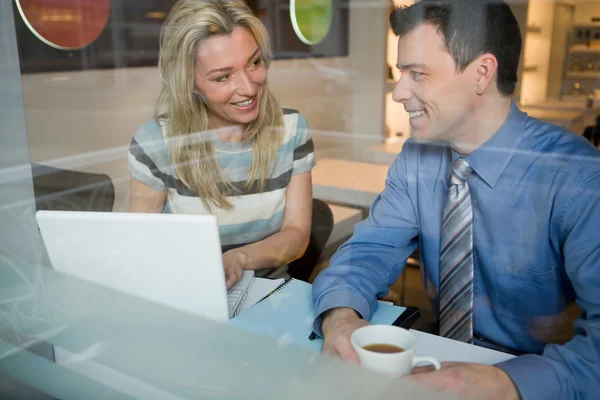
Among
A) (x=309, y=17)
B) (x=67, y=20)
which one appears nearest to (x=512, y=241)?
(x=309, y=17)

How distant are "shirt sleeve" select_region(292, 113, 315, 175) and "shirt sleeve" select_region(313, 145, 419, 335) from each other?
16.8 inches

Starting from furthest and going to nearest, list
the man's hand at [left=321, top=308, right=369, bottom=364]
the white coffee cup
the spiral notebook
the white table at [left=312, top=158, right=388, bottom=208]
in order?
the white table at [left=312, top=158, right=388, bottom=208], the spiral notebook, the man's hand at [left=321, top=308, right=369, bottom=364], the white coffee cup

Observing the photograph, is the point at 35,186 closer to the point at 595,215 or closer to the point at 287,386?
the point at 287,386

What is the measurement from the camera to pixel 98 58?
1977 mm

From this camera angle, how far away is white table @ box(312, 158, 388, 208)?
212 centimetres

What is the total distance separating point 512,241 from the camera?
38.7 inches

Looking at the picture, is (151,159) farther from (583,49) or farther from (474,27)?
(583,49)

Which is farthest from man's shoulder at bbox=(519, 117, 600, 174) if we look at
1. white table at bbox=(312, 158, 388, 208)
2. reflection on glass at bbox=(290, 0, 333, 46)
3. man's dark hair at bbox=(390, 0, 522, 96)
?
white table at bbox=(312, 158, 388, 208)

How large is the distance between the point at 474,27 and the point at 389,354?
615 mm

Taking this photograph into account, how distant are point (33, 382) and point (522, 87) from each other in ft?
3.17

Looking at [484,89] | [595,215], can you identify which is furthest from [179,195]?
[595,215]

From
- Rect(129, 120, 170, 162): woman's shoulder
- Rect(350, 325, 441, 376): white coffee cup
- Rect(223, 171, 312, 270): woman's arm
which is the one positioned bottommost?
Rect(223, 171, 312, 270): woman's arm

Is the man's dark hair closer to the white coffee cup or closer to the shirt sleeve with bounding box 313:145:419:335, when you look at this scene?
the shirt sleeve with bounding box 313:145:419:335

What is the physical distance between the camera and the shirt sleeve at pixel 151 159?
141 centimetres
